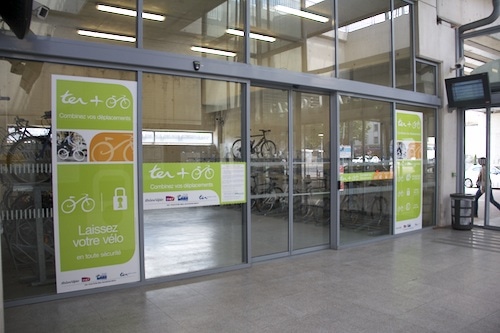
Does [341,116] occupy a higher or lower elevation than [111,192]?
higher

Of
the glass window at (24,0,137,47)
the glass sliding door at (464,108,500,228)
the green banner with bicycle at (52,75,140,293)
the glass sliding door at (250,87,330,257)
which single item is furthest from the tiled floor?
the glass sliding door at (464,108,500,228)

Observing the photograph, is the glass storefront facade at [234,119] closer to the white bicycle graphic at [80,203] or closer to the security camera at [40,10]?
the security camera at [40,10]

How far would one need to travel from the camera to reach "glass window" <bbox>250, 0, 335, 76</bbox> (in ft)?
18.5

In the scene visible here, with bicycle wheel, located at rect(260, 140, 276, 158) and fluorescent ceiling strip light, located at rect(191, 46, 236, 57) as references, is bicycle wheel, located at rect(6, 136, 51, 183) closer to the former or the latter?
Result: fluorescent ceiling strip light, located at rect(191, 46, 236, 57)

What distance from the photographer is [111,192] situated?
4324mm

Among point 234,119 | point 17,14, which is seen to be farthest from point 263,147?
point 17,14

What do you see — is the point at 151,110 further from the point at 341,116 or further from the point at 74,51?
the point at 341,116

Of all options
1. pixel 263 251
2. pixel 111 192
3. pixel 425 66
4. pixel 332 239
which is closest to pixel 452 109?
pixel 425 66

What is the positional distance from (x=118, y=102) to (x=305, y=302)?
303 cm

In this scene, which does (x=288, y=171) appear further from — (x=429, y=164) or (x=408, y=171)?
(x=429, y=164)

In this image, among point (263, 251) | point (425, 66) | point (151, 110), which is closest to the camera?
point (151, 110)

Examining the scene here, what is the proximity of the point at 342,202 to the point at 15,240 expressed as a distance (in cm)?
480

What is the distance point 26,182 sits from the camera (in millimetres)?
4035

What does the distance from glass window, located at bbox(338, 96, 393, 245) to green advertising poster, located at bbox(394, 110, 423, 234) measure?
214 millimetres
